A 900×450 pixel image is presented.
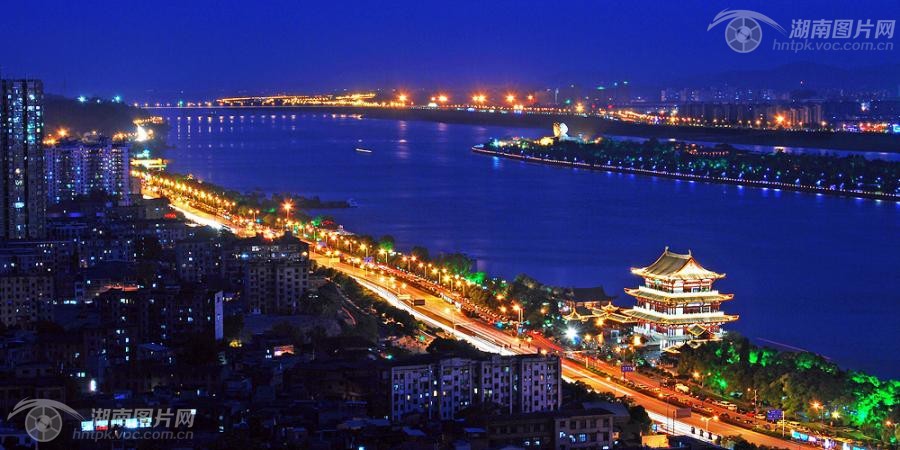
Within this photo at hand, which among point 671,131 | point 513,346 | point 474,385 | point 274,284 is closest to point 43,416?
point 474,385

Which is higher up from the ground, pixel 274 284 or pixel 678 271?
pixel 678 271

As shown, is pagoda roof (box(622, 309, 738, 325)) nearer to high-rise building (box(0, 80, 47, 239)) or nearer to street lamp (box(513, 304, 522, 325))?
street lamp (box(513, 304, 522, 325))

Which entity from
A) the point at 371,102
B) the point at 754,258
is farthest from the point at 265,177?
the point at 371,102

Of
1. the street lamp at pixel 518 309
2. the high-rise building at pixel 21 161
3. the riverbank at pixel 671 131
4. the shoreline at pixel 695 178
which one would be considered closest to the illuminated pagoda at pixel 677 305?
the street lamp at pixel 518 309

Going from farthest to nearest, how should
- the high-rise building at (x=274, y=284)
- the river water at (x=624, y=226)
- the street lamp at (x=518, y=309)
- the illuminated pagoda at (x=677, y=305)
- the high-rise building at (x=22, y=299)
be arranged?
the river water at (x=624, y=226) → the high-rise building at (x=274, y=284) → the street lamp at (x=518, y=309) → the illuminated pagoda at (x=677, y=305) → the high-rise building at (x=22, y=299)

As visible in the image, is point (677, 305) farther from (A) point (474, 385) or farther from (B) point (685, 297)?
(A) point (474, 385)

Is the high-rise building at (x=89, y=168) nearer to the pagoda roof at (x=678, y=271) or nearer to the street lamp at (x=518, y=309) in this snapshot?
the street lamp at (x=518, y=309)

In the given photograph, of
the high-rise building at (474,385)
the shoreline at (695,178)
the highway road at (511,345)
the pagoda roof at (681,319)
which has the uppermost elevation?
the high-rise building at (474,385)
